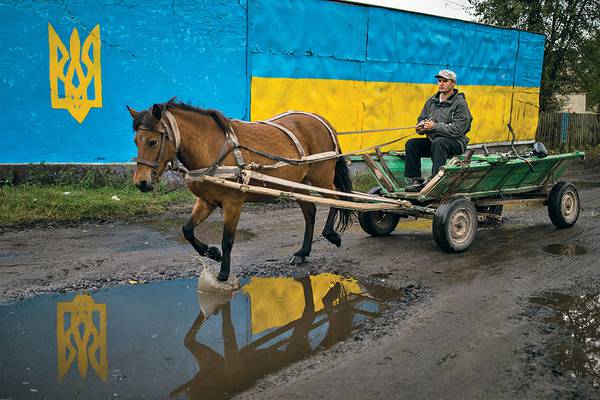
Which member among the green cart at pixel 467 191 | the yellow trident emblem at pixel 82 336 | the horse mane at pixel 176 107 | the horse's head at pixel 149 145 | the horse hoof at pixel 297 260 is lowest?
the yellow trident emblem at pixel 82 336

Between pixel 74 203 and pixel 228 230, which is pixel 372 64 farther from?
pixel 228 230

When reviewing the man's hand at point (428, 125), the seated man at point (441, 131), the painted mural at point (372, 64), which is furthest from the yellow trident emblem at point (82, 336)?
the painted mural at point (372, 64)

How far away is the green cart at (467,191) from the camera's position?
22.6ft

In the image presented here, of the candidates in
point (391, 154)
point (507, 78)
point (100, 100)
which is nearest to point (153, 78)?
point (100, 100)

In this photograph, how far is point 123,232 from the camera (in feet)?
26.6

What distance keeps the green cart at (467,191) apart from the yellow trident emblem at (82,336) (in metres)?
3.52

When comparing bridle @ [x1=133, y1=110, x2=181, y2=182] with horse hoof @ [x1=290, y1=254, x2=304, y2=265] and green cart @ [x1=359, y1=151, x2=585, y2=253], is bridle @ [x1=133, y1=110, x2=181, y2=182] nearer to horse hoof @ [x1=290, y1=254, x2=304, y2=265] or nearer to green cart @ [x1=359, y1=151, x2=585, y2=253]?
horse hoof @ [x1=290, y1=254, x2=304, y2=265]

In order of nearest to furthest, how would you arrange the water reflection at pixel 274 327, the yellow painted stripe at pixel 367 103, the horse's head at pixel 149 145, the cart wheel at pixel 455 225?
the water reflection at pixel 274 327 < the horse's head at pixel 149 145 < the cart wheel at pixel 455 225 < the yellow painted stripe at pixel 367 103

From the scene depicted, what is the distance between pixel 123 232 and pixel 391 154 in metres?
3.66

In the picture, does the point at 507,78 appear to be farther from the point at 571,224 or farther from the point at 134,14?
the point at 134,14

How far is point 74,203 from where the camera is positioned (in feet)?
30.1

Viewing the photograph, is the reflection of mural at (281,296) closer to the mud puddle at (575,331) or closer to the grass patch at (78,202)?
the mud puddle at (575,331)

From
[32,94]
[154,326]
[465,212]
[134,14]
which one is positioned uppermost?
[134,14]

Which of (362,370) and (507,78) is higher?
(507,78)
